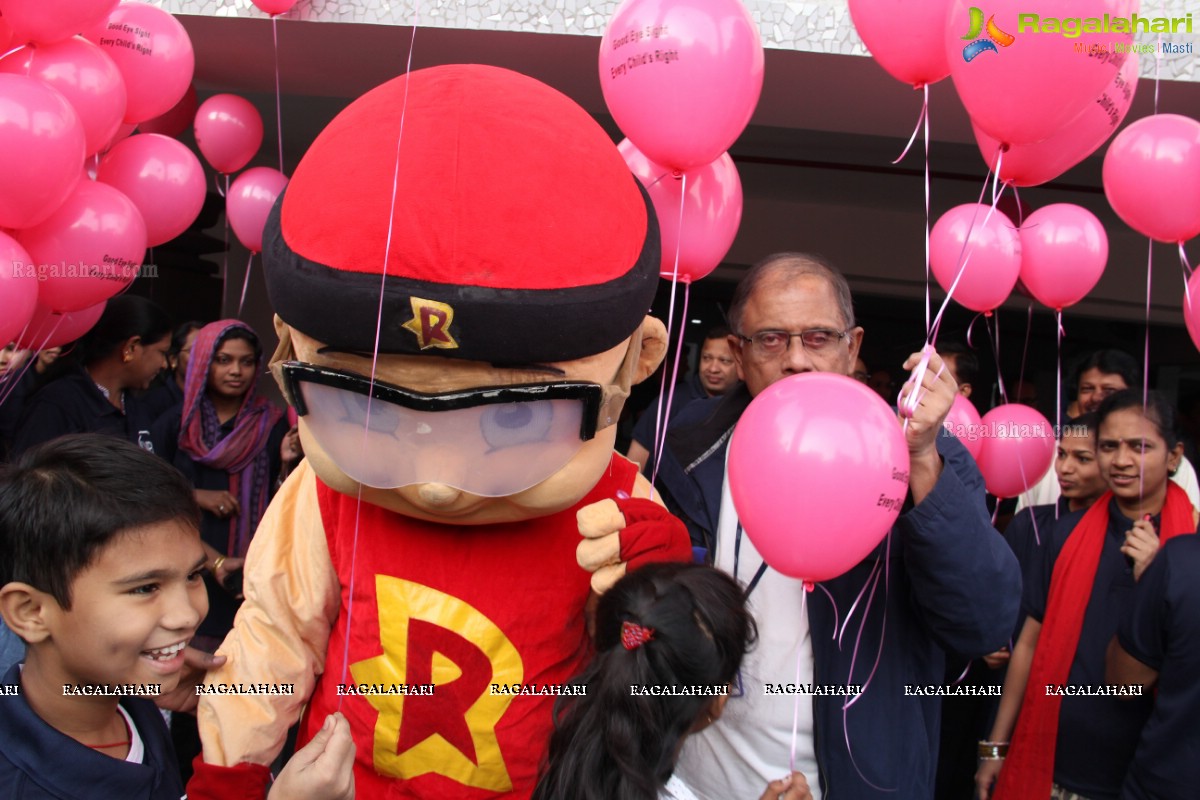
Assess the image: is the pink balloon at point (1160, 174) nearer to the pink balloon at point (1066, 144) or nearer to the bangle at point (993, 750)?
the pink balloon at point (1066, 144)

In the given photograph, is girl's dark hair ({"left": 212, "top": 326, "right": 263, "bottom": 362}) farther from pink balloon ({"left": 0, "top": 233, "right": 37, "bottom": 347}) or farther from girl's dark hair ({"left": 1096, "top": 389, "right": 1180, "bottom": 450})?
girl's dark hair ({"left": 1096, "top": 389, "right": 1180, "bottom": 450})

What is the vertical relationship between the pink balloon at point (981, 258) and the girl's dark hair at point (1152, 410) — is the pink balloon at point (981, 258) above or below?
above

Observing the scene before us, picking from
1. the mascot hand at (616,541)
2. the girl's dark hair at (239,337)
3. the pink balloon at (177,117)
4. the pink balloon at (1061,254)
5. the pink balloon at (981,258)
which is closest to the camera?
the mascot hand at (616,541)

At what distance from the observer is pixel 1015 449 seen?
311 centimetres

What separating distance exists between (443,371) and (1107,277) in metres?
5.40

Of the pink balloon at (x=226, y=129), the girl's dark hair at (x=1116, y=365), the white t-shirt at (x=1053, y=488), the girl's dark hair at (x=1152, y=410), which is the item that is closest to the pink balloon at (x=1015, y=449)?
the white t-shirt at (x=1053, y=488)

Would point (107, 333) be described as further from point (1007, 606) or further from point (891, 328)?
point (891, 328)

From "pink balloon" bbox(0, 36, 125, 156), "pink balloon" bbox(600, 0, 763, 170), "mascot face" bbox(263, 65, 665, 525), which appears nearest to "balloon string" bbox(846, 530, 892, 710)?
"mascot face" bbox(263, 65, 665, 525)

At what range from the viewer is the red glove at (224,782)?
5.32 feet

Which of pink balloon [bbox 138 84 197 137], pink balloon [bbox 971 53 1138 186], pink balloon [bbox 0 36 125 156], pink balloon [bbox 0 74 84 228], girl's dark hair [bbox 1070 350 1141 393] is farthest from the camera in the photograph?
pink balloon [bbox 138 84 197 137]

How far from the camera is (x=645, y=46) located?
191 centimetres

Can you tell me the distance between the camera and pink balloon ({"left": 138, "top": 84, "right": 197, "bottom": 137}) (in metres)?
4.07

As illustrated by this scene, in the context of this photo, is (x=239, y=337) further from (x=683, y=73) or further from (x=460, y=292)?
(x=460, y=292)

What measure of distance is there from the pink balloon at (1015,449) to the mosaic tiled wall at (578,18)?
1.22 meters
